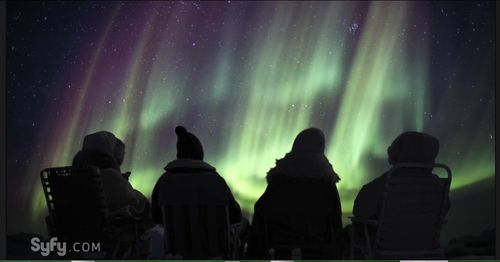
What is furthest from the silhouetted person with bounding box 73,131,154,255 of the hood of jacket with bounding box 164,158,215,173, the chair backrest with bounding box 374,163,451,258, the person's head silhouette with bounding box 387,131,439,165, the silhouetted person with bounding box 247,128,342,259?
the person's head silhouette with bounding box 387,131,439,165

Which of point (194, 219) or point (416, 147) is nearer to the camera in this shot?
point (194, 219)

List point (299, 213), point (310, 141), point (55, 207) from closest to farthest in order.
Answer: point (299, 213)
point (55, 207)
point (310, 141)

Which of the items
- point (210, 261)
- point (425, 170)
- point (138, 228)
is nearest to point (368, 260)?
point (425, 170)

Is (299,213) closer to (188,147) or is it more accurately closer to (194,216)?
(194,216)

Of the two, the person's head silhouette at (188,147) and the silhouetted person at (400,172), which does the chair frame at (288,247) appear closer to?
the silhouetted person at (400,172)

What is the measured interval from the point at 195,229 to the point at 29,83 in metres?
3.19

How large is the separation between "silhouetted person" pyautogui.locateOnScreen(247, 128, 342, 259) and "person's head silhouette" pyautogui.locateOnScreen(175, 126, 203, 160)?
18.0 inches

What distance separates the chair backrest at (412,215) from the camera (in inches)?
133

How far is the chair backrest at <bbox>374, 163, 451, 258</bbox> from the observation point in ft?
11.1

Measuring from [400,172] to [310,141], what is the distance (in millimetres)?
594

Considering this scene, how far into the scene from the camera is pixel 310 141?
12.5 feet

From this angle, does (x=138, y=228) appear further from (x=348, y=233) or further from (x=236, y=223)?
(x=348, y=233)

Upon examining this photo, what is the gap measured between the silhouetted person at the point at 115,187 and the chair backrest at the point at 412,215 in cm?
143

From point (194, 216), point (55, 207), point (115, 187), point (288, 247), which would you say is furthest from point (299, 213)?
point (55, 207)
